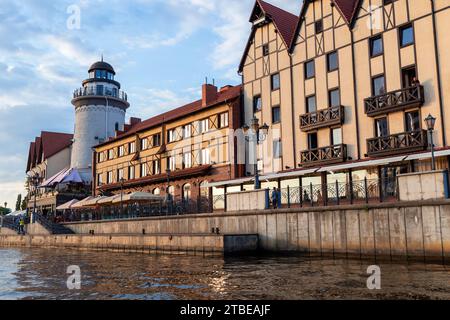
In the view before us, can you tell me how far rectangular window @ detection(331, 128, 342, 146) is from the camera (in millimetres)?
28656

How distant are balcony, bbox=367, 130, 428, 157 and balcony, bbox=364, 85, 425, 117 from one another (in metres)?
1.56

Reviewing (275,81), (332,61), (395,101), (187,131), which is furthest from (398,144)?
(187,131)

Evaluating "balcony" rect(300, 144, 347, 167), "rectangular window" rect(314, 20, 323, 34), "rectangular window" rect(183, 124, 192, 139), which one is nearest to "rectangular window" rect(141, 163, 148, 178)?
"rectangular window" rect(183, 124, 192, 139)

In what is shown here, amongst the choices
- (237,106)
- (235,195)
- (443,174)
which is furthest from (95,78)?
(443,174)

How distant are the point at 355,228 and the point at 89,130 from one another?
49.2 metres

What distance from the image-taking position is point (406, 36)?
25656 mm

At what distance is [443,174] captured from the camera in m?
17.0

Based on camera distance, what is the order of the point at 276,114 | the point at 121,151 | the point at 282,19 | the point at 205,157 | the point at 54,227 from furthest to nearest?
the point at 121,151
the point at 54,227
the point at 205,157
the point at 282,19
the point at 276,114

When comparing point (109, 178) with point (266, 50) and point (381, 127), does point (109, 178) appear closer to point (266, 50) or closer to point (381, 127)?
point (266, 50)

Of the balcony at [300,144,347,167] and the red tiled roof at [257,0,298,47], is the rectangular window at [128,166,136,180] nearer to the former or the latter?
the red tiled roof at [257,0,298,47]

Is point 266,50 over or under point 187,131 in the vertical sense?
over

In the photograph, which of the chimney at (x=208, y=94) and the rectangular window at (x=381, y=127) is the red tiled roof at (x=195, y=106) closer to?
the chimney at (x=208, y=94)
